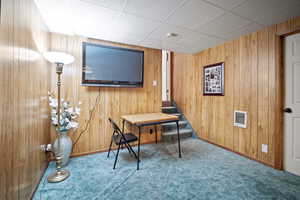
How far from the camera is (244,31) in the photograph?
232 centimetres

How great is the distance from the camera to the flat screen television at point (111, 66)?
249 cm

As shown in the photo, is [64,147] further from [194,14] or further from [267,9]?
[267,9]

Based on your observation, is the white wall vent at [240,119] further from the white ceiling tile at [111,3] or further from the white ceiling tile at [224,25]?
the white ceiling tile at [111,3]

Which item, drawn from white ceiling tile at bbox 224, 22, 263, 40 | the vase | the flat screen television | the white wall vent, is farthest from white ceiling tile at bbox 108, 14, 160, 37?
the white wall vent

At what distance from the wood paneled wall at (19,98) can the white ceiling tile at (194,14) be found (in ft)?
5.61

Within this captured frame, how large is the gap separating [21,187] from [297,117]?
3.48m

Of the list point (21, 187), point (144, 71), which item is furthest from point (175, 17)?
point (21, 187)

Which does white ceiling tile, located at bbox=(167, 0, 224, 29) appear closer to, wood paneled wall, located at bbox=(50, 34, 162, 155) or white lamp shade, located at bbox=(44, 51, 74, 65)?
wood paneled wall, located at bbox=(50, 34, 162, 155)

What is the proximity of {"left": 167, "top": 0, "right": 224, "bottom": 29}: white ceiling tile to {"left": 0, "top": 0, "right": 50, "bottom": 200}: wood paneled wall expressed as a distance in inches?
67.3

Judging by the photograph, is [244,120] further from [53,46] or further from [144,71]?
[53,46]

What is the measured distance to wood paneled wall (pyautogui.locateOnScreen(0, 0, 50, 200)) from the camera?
3.23ft

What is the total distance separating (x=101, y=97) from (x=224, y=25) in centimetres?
254

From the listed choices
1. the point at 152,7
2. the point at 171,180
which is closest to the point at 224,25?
the point at 152,7

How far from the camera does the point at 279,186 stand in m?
1.70
